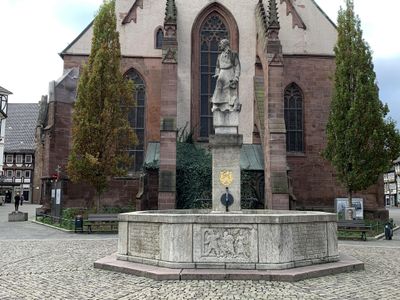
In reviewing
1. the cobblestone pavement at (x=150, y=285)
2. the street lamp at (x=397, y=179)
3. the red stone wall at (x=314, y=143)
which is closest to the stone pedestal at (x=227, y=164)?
the cobblestone pavement at (x=150, y=285)

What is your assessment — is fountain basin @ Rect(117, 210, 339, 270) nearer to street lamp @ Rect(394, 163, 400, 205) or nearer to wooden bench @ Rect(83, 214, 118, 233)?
wooden bench @ Rect(83, 214, 118, 233)

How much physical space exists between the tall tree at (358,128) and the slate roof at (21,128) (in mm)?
52156

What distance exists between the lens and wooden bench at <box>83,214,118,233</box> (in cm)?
2181

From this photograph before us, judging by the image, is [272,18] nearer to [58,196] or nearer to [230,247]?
[58,196]

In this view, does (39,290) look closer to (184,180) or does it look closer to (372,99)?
(184,180)

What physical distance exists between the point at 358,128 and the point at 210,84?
946cm

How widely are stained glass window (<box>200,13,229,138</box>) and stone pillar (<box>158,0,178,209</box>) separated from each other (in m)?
5.12

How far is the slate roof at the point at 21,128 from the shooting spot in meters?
68.6

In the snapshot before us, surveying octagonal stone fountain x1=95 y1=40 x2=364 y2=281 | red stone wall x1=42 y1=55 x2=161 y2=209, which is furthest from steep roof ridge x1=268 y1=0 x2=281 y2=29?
octagonal stone fountain x1=95 y1=40 x2=364 y2=281

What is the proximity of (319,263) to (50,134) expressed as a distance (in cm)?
2128

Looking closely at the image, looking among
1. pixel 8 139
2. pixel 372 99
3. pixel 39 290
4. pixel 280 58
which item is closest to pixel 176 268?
pixel 39 290

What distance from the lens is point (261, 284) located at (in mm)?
9016

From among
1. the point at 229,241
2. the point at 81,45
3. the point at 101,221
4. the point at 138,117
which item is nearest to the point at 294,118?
the point at 138,117

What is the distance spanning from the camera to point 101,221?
22.0 meters
